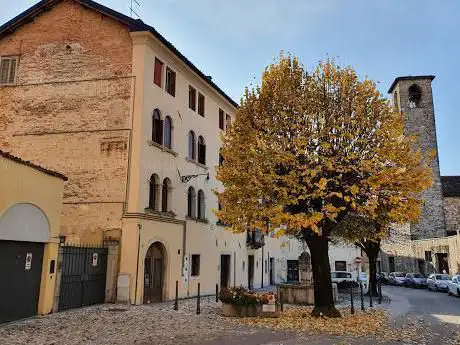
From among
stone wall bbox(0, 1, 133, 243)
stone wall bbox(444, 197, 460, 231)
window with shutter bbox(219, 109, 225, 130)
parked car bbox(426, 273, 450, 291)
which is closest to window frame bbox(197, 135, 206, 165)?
window with shutter bbox(219, 109, 225, 130)

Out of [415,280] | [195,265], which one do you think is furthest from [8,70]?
[415,280]

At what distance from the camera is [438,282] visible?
115 feet

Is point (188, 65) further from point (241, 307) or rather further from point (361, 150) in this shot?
point (241, 307)

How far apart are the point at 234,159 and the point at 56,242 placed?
22.4ft

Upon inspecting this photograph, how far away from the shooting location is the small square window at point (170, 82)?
22156mm

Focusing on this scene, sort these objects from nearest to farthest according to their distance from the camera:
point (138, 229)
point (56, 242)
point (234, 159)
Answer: point (56, 242), point (234, 159), point (138, 229)

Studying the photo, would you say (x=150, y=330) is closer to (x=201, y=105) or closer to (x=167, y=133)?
(x=167, y=133)

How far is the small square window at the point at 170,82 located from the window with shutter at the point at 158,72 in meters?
0.70

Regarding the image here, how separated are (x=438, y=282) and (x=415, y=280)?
6850 millimetres

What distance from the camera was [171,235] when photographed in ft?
69.6

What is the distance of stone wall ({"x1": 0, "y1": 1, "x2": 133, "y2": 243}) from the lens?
63.0 ft

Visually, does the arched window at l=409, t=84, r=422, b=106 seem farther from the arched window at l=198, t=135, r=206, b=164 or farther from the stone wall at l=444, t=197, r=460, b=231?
the arched window at l=198, t=135, r=206, b=164

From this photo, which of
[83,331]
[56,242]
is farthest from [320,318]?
[56,242]

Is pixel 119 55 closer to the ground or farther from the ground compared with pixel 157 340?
farther from the ground
